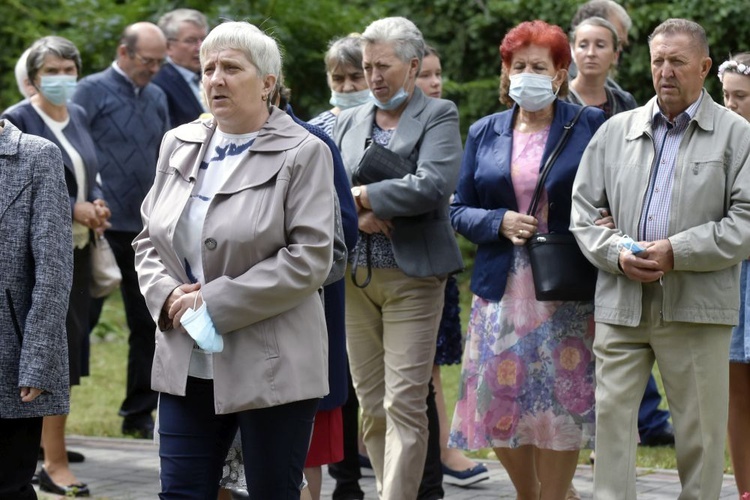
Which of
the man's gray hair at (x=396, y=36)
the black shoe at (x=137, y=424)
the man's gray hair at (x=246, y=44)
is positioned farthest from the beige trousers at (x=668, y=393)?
the black shoe at (x=137, y=424)

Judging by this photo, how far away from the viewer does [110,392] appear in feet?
37.1

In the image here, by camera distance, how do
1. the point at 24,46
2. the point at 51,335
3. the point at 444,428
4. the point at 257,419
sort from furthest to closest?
the point at 24,46
the point at 444,428
the point at 51,335
the point at 257,419

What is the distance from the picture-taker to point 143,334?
9258mm

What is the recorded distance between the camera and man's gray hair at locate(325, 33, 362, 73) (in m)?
7.20

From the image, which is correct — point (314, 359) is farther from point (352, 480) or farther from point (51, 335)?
point (352, 480)

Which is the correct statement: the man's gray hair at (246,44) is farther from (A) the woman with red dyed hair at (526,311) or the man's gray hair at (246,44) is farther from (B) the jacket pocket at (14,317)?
(A) the woman with red dyed hair at (526,311)

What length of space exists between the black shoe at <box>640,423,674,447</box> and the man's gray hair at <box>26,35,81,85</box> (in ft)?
14.1

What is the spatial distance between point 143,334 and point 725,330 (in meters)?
4.70

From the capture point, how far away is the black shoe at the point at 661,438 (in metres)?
8.55

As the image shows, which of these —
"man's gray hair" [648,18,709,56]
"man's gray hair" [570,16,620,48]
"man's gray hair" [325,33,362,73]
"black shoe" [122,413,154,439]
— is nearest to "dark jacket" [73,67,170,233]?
"black shoe" [122,413,154,439]

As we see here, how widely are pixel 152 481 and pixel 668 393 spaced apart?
3235 mm

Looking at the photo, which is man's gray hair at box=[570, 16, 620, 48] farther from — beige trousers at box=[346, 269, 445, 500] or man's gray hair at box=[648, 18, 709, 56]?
beige trousers at box=[346, 269, 445, 500]

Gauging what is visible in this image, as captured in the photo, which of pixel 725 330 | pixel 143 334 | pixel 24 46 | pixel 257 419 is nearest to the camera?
pixel 257 419

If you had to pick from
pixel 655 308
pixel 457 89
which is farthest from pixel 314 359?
pixel 457 89
